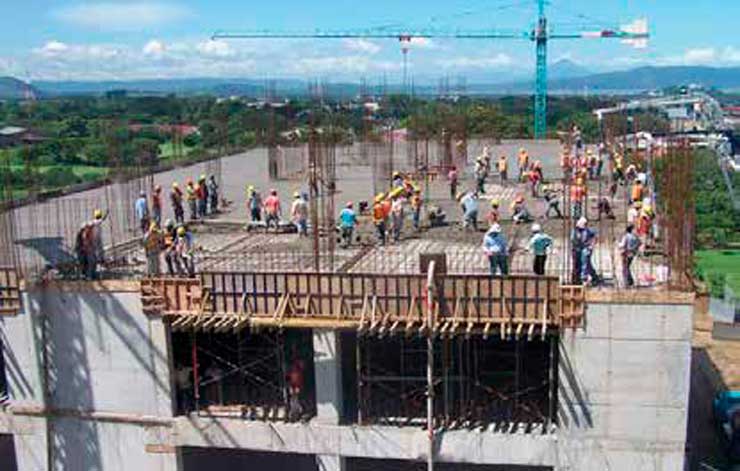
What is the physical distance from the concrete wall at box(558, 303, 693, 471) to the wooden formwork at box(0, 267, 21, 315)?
10.7m

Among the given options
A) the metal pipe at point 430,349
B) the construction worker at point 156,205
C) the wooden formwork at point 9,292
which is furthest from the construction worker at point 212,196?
the metal pipe at point 430,349

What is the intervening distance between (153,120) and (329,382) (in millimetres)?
66267

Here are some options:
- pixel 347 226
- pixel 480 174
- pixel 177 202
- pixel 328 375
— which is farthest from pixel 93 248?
pixel 480 174

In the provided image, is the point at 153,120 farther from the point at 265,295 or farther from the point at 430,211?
the point at 265,295

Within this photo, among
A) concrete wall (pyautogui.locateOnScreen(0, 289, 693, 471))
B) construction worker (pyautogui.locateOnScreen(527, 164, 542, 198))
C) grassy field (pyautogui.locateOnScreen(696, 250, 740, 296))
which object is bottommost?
grassy field (pyautogui.locateOnScreen(696, 250, 740, 296))

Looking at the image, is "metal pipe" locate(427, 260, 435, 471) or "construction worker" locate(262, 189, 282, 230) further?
"construction worker" locate(262, 189, 282, 230)

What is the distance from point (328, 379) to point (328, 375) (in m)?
0.08

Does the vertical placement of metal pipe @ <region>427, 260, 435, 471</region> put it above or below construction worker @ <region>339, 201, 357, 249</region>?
below

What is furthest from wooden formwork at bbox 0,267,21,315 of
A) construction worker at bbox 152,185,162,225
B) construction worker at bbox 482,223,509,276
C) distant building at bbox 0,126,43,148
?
distant building at bbox 0,126,43,148

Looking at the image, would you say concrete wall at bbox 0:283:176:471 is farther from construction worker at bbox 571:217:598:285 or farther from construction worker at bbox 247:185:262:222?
construction worker at bbox 571:217:598:285

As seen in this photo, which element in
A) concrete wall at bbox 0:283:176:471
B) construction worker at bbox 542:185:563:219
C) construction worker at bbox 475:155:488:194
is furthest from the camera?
construction worker at bbox 475:155:488:194

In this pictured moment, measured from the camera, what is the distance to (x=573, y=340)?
1476 cm

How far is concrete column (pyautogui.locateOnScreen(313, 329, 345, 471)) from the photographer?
1565cm

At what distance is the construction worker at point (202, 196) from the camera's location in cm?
2580
